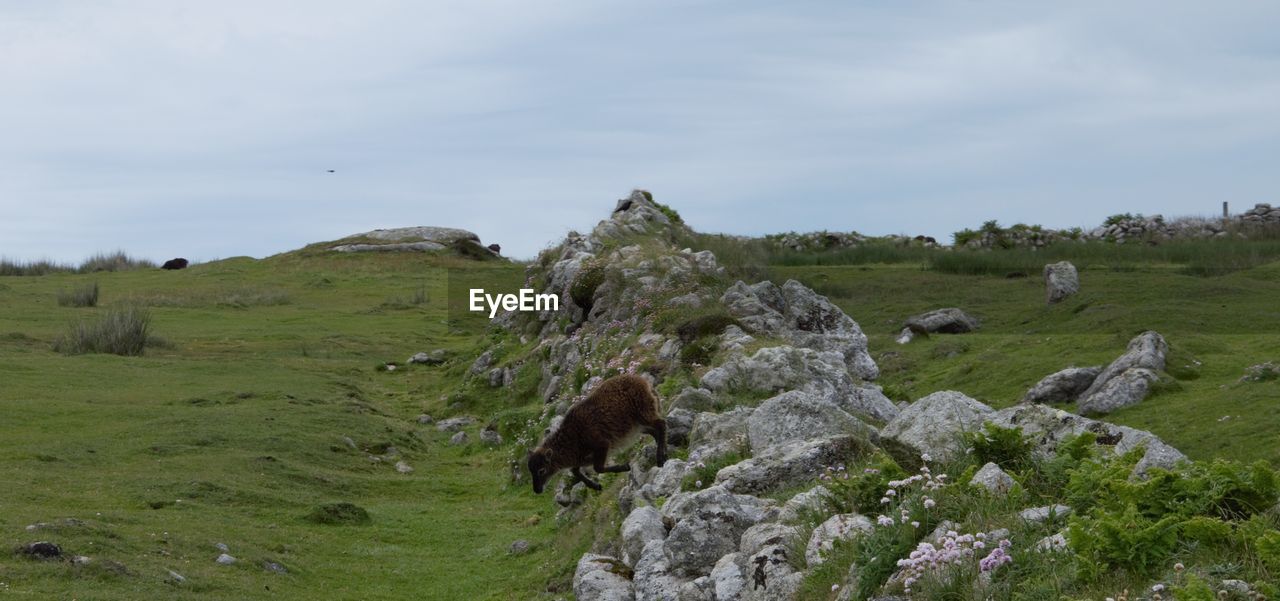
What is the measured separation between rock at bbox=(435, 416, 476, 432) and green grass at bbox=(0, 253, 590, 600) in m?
0.46

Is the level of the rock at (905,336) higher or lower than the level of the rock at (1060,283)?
lower

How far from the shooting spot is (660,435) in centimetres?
1459

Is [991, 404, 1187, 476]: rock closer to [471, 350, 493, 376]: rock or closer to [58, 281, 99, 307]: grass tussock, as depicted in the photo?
[471, 350, 493, 376]: rock

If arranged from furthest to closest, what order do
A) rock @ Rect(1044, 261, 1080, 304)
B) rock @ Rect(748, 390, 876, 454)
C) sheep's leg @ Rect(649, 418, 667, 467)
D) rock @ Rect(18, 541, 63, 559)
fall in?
rock @ Rect(1044, 261, 1080, 304), sheep's leg @ Rect(649, 418, 667, 467), rock @ Rect(18, 541, 63, 559), rock @ Rect(748, 390, 876, 454)

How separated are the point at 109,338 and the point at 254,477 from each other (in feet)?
66.1

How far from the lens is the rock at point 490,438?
25391mm

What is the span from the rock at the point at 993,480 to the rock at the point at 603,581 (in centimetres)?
351

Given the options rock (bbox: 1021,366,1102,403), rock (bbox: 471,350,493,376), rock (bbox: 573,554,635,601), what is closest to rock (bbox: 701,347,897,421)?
rock (bbox: 573,554,635,601)

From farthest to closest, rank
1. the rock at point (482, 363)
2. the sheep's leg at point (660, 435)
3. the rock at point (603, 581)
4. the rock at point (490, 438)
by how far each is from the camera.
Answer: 1. the rock at point (482, 363)
2. the rock at point (490, 438)
3. the sheep's leg at point (660, 435)
4. the rock at point (603, 581)

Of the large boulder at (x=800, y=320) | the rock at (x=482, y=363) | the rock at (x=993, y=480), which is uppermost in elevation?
the large boulder at (x=800, y=320)

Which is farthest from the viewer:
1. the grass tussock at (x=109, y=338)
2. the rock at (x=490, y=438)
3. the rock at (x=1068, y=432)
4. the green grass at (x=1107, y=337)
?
the grass tussock at (x=109, y=338)

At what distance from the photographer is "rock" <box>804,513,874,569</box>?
28.9 ft

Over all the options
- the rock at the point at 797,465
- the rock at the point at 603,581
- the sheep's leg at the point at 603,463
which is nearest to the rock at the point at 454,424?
the sheep's leg at the point at 603,463

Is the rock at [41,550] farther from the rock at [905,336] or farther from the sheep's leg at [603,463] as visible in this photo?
the rock at [905,336]
